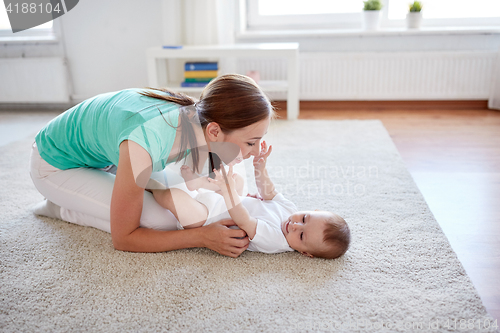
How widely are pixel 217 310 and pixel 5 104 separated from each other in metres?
3.45

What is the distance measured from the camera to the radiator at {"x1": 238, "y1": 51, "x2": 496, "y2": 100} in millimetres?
3051

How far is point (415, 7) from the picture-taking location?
9.82 ft

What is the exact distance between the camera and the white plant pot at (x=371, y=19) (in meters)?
3.03

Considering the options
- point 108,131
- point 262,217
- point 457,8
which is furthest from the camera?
point 457,8

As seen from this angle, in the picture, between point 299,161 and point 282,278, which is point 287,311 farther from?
point 299,161

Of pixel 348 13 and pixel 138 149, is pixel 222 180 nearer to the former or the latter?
pixel 138 149

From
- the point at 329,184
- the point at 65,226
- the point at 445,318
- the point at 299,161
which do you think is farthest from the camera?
the point at 299,161

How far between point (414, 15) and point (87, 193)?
2.82m

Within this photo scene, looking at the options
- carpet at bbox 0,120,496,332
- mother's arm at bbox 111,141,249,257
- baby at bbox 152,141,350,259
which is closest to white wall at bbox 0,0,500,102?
carpet at bbox 0,120,496,332

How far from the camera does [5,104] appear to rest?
138 inches

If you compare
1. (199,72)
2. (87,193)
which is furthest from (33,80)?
(87,193)

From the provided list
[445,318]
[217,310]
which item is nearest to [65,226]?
[217,310]

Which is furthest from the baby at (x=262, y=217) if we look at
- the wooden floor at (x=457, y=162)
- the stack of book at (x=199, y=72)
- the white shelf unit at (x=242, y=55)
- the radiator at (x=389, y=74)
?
the radiator at (x=389, y=74)

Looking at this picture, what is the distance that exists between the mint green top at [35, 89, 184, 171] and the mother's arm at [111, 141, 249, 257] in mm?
51
